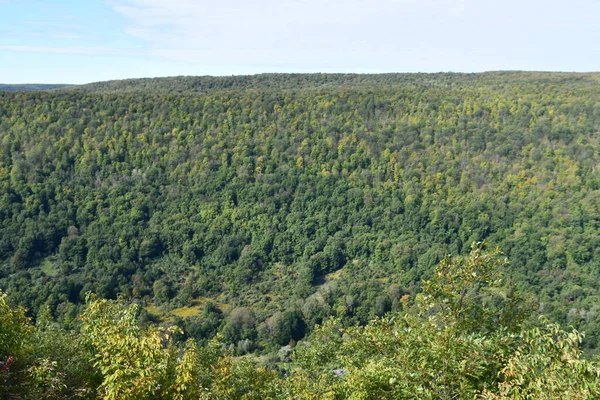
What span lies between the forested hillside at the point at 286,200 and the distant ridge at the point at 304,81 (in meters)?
30.3

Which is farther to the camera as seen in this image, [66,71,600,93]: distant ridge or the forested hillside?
[66,71,600,93]: distant ridge

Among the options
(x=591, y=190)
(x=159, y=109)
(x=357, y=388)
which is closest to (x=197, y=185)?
(x=159, y=109)

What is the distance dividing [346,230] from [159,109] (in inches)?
2058

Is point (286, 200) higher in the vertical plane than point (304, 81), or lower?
lower

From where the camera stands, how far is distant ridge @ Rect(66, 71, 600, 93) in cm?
14675

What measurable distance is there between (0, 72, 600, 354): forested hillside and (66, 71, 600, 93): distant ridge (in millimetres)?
30259

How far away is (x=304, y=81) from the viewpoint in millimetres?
168000

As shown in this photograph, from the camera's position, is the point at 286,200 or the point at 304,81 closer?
the point at 286,200

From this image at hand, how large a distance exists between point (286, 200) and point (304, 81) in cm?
8211

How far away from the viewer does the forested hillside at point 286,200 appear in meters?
73.1

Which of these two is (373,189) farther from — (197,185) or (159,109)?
(159,109)

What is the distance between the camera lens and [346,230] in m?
93.0

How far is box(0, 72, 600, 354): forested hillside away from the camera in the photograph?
7306cm

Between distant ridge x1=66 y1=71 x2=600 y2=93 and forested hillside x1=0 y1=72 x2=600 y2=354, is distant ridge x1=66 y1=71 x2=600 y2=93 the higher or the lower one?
the higher one
